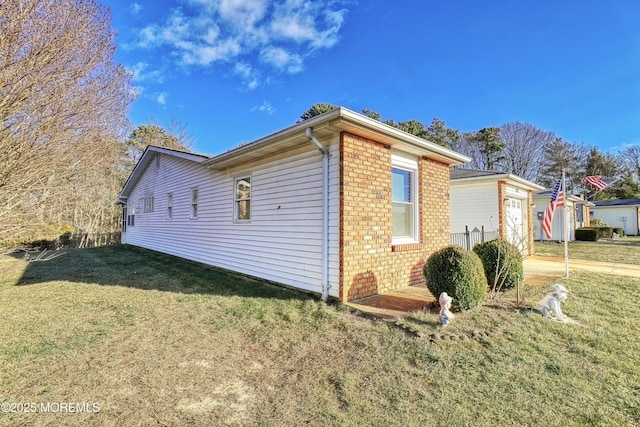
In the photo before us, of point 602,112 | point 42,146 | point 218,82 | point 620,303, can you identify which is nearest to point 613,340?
point 620,303

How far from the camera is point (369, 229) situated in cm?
570

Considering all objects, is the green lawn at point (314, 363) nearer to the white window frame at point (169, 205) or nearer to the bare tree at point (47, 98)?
the bare tree at point (47, 98)

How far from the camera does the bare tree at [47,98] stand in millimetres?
4230

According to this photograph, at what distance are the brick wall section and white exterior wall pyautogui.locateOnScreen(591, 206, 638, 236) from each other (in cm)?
3509

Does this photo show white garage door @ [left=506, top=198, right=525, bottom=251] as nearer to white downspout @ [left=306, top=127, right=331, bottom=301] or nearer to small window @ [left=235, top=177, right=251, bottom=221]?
white downspout @ [left=306, top=127, right=331, bottom=301]

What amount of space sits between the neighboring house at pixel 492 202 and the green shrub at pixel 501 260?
5.40 metres

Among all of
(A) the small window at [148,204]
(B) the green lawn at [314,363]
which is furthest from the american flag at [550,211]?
(A) the small window at [148,204]

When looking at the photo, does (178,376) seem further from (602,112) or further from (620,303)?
(602,112)

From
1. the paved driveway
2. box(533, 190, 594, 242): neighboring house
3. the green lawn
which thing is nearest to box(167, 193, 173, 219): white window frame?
the green lawn

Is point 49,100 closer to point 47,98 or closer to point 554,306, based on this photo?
point 47,98

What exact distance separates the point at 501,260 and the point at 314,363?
4322 millimetres

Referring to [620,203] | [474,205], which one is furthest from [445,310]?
[620,203]

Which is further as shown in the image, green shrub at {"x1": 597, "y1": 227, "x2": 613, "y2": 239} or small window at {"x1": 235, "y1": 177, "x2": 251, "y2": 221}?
green shrub at {"x1": 597, "y1": 227, "x2": 613, "y2": 239}

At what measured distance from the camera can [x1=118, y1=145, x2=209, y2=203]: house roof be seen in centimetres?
978
